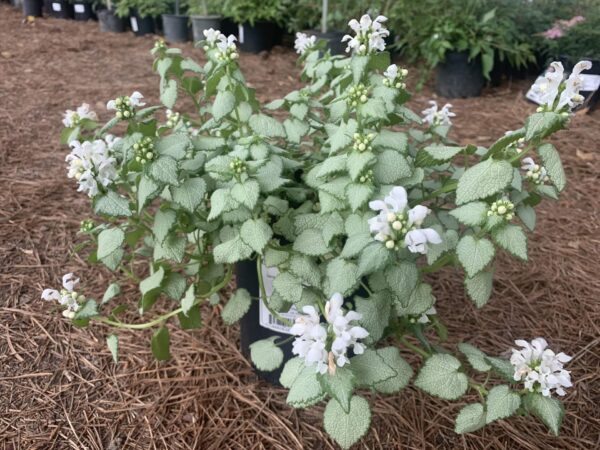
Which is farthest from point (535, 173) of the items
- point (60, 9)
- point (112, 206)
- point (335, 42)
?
point (60, 9)

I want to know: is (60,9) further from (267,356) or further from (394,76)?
(267,356)

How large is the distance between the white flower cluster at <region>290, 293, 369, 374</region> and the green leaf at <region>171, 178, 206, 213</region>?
0.35 meters

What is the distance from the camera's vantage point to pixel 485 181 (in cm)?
93

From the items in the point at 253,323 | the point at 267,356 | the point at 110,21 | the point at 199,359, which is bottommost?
the point at 199,359

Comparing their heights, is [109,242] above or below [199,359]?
above

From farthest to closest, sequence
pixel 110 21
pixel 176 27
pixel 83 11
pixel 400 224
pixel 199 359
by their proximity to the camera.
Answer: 1. pixel 83 11
2. pixel 110 21
3. pixel 176 27
4. pixel 199 359
5. pixel 400 224

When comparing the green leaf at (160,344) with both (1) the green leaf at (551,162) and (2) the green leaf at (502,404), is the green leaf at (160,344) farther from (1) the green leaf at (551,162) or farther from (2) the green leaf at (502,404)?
(1) the green leaf at (551,162)

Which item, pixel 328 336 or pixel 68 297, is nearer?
pixel 328 336

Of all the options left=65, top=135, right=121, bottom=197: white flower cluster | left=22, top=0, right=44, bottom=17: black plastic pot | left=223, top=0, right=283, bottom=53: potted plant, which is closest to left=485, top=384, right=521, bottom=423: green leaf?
left=65, top=135, right=121, bottom=197: white flower cluster

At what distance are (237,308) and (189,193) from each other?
13.6 inches

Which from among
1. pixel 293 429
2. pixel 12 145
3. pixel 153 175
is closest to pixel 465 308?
pixel 293 429

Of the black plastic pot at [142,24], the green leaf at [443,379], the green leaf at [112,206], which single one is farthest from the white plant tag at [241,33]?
the green leaf at [443,379]

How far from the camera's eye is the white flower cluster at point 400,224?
798mm

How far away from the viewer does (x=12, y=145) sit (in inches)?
107
